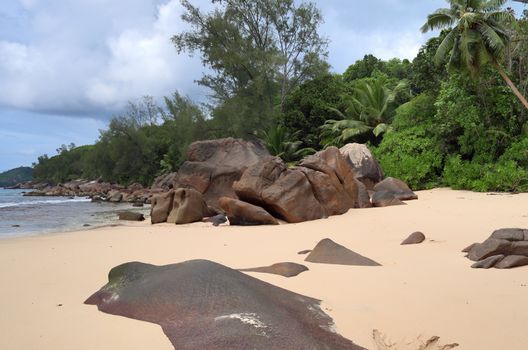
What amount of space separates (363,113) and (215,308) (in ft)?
83.2

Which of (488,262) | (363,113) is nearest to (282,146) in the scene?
(363,113)

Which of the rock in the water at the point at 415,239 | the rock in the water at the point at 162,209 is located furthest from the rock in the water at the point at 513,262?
the rock in the water at the point at 162,209

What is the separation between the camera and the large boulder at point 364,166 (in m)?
17.0

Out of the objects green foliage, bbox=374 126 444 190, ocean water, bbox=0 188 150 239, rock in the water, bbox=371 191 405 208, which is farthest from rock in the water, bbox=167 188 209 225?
green foliage, bbox=374 126 444 190

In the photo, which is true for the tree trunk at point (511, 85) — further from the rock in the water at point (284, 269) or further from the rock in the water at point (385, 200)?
the rock in the water at point (284, 269)

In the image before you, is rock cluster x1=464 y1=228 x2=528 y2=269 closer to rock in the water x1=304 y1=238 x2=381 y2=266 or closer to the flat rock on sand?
rock in the water x1=304 y1=238 x2=381 y2=266

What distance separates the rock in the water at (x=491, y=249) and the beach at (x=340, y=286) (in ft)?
0.50

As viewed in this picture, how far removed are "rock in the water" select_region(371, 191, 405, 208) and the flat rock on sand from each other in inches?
360

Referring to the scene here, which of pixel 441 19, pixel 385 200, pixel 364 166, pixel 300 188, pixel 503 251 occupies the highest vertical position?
pixel 441 19

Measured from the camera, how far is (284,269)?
4383mm

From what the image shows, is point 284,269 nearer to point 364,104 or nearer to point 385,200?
point 385,200

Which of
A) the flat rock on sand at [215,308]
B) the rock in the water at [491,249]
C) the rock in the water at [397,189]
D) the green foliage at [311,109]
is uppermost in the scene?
the green foliage at [311,109]

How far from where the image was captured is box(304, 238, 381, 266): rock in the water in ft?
15.5

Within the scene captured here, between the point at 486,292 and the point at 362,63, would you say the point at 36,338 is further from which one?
the point at 362,63
